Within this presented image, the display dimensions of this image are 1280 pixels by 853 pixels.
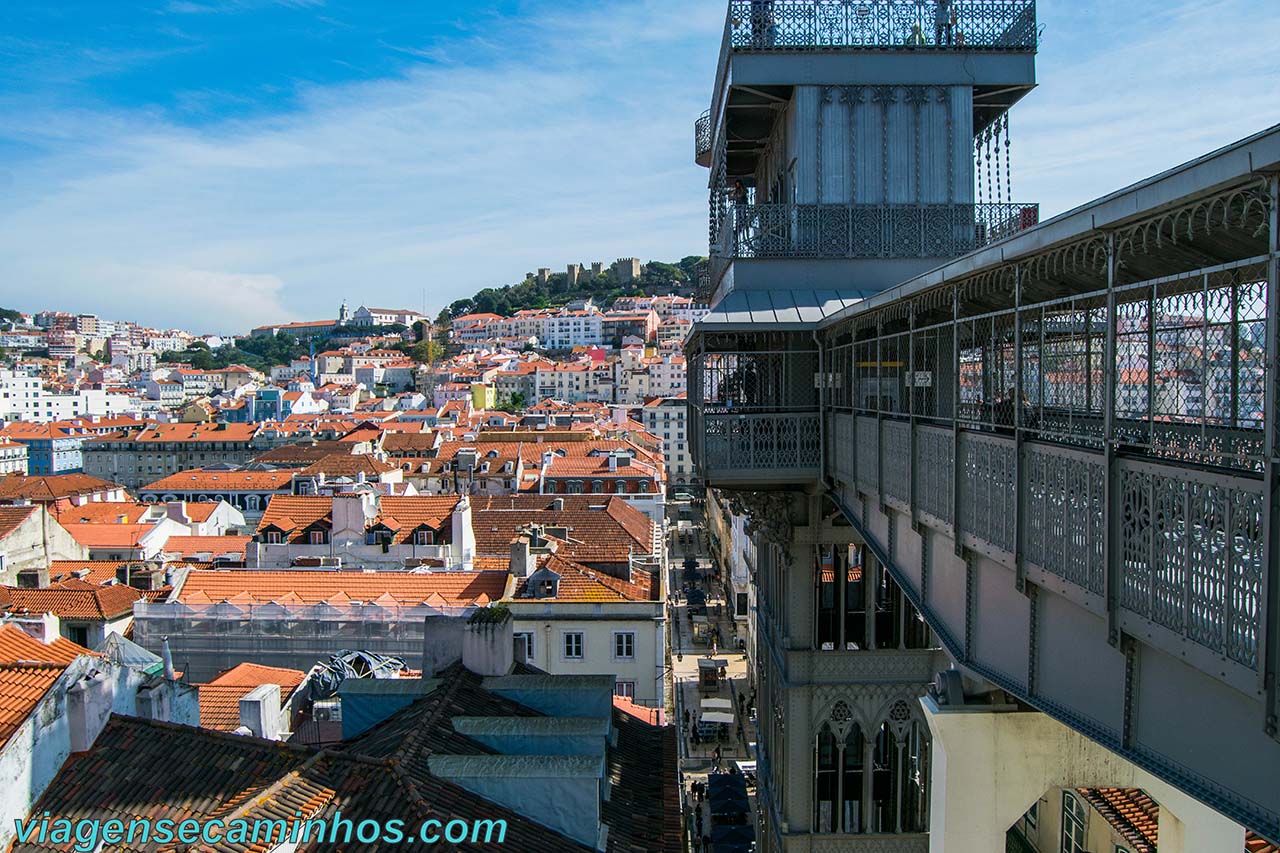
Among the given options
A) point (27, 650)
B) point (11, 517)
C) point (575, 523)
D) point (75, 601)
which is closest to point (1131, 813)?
point (27, 650)

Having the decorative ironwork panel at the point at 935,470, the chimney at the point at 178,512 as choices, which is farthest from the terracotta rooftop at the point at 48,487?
the decorative ironwork panel at the point at 935,470

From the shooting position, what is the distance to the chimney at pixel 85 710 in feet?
33.1

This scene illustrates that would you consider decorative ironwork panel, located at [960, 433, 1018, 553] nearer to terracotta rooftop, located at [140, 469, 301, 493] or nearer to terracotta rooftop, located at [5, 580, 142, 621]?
terracotta rooftop, located at [5, 580, 142, 621]

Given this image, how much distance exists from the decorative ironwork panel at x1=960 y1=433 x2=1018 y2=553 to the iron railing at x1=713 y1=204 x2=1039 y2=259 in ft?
20.0

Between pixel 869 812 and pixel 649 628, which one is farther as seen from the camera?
pixel 649 628

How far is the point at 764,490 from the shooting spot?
38.1 feet

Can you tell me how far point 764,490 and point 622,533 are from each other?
2009 cm

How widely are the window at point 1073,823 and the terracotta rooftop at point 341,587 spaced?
1338 centimetres

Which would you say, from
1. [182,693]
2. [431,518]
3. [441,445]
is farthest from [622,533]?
[441,445]

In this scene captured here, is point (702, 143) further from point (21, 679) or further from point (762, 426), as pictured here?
point (21, 679)

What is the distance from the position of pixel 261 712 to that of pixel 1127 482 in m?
14.4

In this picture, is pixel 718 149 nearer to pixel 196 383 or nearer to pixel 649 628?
pixel 649 628

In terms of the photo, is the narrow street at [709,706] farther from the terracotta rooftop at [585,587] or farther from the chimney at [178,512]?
the chimney at [178,512]

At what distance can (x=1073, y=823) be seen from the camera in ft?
52.5
